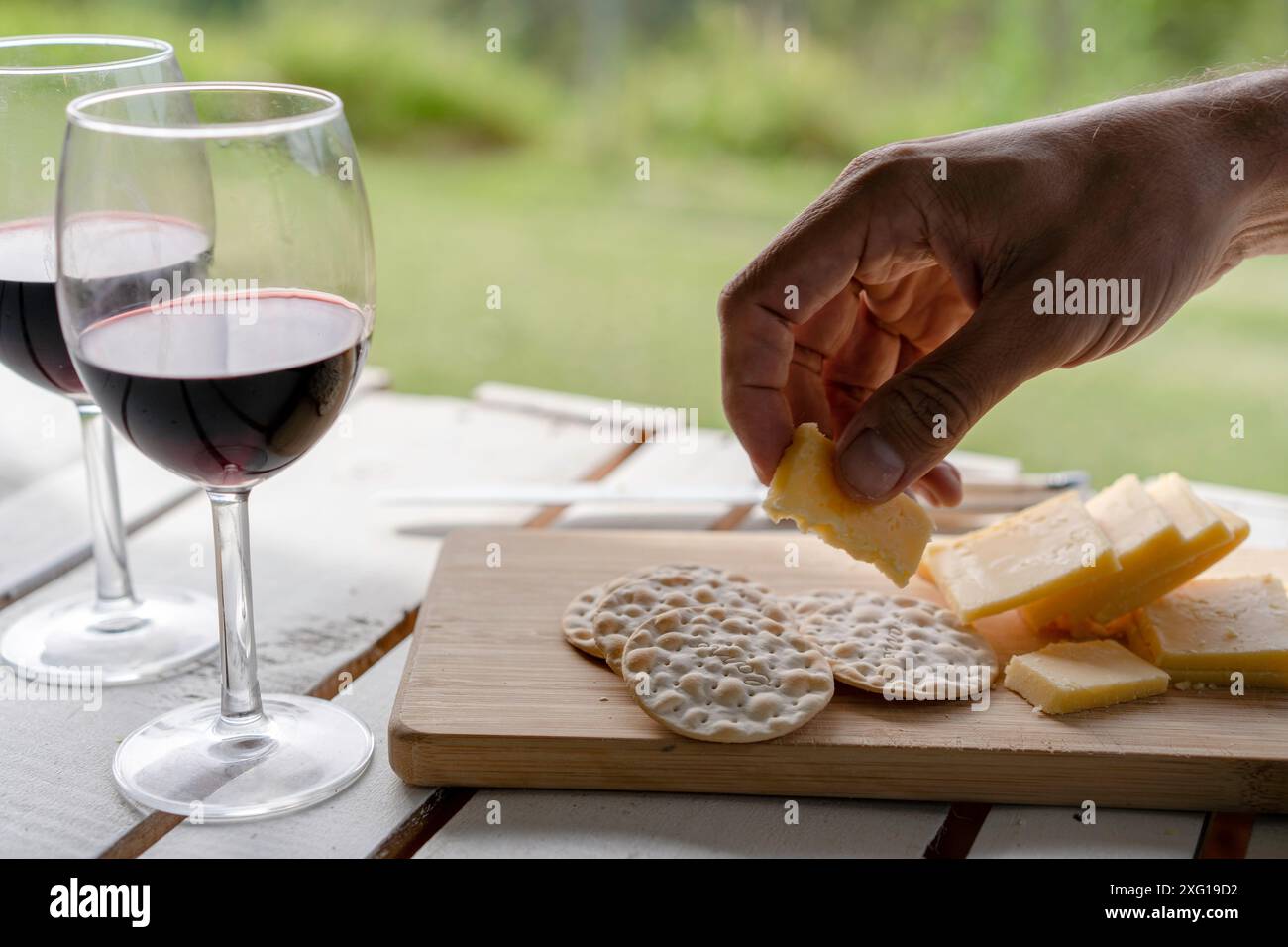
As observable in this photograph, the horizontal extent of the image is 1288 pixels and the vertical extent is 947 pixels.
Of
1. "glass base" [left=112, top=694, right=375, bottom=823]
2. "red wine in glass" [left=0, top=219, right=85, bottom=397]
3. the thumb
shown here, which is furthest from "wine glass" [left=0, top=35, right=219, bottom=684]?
the thumb

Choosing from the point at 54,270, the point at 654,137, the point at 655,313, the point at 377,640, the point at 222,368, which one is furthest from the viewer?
the point at 654,137

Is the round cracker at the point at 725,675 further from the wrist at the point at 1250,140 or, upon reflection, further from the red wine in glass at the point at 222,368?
the wrist at the point at 1250,140

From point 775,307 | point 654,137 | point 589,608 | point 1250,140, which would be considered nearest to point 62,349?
point 589,608

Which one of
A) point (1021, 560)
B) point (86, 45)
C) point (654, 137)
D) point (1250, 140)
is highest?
point (654, 137)

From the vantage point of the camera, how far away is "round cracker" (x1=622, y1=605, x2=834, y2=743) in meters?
1.16

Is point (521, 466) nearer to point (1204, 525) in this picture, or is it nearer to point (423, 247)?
point (1204, 525)

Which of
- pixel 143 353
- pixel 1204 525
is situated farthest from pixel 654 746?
pixel 1204 525

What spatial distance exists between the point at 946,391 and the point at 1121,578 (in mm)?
278

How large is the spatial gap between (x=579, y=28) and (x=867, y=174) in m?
5.99

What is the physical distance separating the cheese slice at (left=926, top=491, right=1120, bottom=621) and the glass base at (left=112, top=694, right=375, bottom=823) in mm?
620

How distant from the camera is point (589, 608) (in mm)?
1394

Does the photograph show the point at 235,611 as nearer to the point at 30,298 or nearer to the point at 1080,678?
the point at 30,298

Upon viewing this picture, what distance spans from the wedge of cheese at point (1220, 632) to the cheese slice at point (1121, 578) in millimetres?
36

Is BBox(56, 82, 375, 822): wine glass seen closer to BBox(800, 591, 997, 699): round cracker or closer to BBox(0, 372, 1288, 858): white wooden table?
BBox(0, 372, 1288, 858): white wooden table
